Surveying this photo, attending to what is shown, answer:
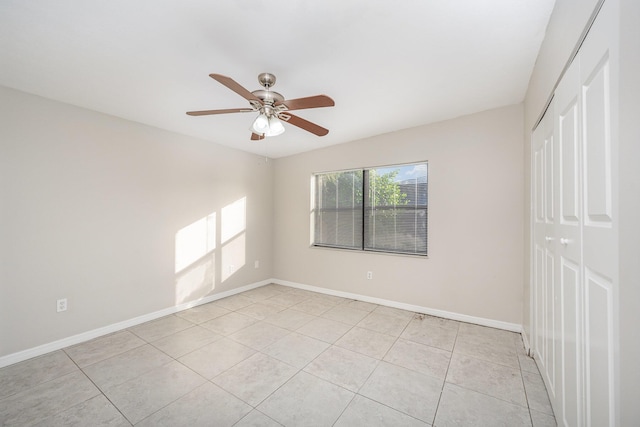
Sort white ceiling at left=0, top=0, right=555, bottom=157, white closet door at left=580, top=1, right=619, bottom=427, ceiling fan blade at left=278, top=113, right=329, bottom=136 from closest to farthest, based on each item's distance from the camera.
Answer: white closet door at left=580, top=1, right=619, bottom=427, white ceiling at left=0, top=0, right=555, bottom=157, ceiling fan blade at left=278, top=113, right=329, bottom=136

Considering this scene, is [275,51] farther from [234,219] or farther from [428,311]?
[428,311]

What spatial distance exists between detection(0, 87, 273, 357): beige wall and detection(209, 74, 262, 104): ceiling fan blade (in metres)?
Answer: 2.12

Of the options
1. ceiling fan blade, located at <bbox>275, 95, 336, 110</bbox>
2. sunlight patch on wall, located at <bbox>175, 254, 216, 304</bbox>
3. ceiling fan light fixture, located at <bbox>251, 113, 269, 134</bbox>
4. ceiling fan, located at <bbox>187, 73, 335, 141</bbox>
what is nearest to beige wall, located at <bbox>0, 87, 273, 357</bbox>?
sunlight patch on wall, located at <bbox>175, 254, 216, 304</bbox>

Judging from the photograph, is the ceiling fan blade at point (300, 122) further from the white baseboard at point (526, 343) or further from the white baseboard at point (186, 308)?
the white baseboard at point (526, 343)

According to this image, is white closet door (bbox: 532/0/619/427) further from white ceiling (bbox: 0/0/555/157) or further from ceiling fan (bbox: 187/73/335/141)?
ceiling fan (bbox: 187/73/335/141)

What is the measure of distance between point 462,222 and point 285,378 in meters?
2.50

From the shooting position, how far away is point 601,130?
2.91ft

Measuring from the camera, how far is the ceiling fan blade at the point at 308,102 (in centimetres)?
165

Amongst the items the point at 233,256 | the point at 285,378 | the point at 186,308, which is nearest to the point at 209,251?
the point at 233,256

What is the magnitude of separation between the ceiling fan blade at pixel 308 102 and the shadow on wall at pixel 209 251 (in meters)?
2.51

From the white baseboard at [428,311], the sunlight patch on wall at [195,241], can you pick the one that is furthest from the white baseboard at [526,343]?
the sunlight patch on wall at [195,241]

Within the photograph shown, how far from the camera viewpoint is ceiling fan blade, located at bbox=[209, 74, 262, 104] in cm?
142

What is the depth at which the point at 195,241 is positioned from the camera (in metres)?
3.52

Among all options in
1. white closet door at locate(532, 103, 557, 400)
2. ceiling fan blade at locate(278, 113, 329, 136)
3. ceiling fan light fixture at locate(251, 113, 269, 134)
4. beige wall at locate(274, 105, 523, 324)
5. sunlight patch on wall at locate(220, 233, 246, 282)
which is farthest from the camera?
sunlight patch on wall at locate(220, 233, 246, 282)
